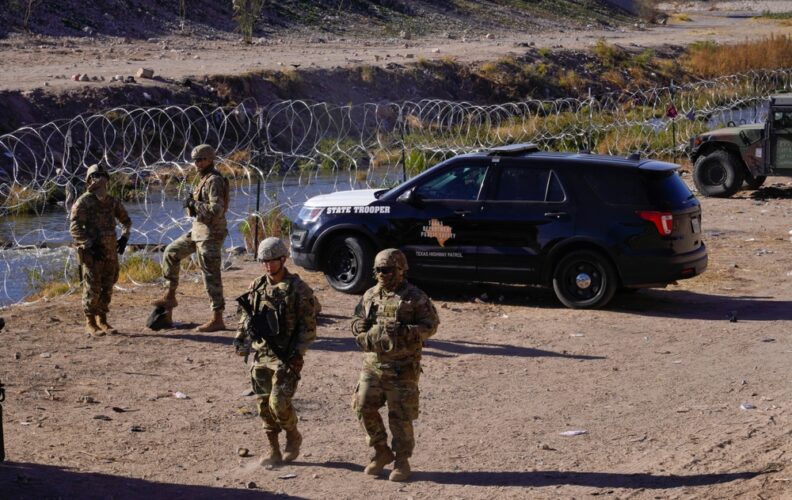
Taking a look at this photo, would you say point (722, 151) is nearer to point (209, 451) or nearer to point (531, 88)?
point (209, 451)

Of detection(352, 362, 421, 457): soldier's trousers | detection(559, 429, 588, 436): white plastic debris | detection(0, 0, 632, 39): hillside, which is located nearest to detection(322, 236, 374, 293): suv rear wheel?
detection(559, 429, 588, 436): white plastic debris

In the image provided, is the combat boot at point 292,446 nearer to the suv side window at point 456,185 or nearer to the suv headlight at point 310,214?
the suv side window at point 456,185

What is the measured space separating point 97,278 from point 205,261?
3.29 ft

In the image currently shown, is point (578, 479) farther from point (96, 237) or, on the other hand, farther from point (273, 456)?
point (96, 237)

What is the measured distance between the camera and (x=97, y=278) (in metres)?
11.0

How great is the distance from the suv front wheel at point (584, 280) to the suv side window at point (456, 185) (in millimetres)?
1163

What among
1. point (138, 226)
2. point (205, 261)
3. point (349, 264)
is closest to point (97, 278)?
point (205, 261)

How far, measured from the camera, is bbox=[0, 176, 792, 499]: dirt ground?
289 inches

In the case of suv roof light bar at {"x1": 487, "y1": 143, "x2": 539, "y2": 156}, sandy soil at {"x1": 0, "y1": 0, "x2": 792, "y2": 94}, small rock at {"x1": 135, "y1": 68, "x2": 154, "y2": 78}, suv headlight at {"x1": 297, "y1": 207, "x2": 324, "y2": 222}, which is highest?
sandy soil at {"x1": 0, "y1": 0, "x2": 792, "y2": 94}

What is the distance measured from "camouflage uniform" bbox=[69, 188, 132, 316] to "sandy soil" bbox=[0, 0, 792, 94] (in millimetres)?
16455

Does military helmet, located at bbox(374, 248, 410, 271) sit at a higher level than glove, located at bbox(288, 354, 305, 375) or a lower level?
higher

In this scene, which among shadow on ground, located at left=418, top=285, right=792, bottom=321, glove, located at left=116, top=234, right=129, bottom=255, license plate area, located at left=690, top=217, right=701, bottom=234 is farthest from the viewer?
shadow on ground, located at left=418, top=285, right=792, bottom=321

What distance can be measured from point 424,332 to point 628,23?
5892 cm

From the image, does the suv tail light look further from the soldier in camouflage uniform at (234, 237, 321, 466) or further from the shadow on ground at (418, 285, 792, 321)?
the soldier in camouflage uniform at (234, 237, 321, 466)
